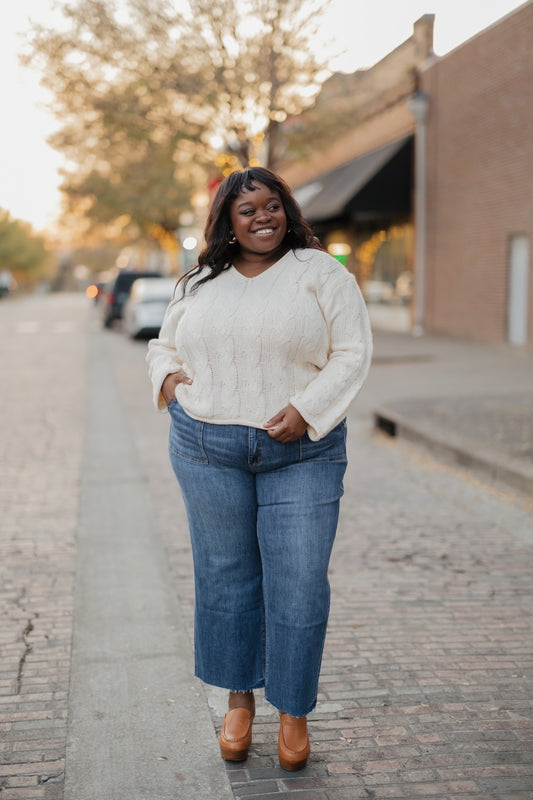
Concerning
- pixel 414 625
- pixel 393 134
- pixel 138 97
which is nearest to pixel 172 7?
pixel 138 97

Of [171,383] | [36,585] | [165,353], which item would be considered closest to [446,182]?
[36,585]

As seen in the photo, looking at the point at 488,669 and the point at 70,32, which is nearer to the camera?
the point at 488,669

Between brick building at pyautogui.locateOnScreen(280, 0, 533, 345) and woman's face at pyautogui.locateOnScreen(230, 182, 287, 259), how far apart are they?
12.5 meters

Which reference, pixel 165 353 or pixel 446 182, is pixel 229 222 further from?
pixel 446 182

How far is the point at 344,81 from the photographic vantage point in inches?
854

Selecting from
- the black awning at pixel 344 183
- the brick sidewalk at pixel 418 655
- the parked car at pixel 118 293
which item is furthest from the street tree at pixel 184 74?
the brick sidewalk at pixel 418 655

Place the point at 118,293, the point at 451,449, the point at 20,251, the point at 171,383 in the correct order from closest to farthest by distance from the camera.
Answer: the point at 171,383 < the point at 451,449 < the point at 118,293 < the point at 20,251

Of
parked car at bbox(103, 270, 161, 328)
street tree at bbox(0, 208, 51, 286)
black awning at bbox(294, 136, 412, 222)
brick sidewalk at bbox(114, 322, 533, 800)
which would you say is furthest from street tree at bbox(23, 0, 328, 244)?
street tree at bbox(0, 208, 51, 286)

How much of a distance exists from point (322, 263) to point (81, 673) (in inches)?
76.8

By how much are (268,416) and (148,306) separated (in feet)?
64.2

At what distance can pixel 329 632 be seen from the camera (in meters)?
4.07

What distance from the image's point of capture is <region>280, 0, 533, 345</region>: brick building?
16594 millimetres

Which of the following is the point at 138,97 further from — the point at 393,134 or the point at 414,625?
A: the point at 414,625

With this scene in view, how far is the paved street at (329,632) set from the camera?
289 centimetres
